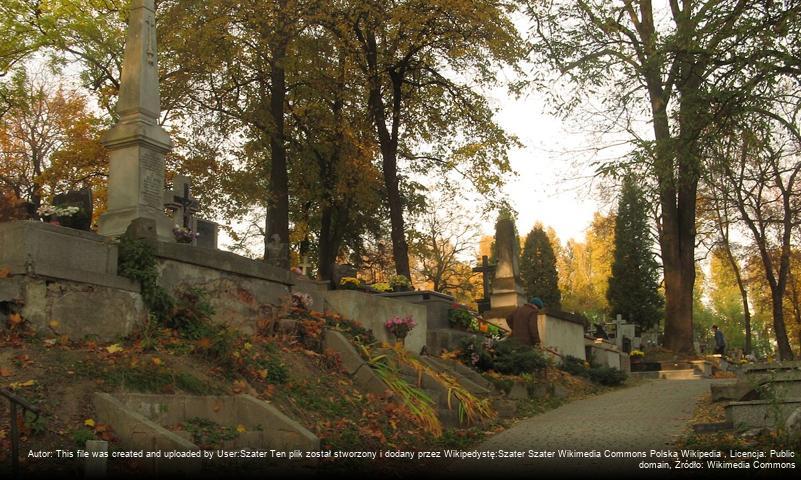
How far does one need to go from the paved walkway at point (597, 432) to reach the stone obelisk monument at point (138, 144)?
5.56m

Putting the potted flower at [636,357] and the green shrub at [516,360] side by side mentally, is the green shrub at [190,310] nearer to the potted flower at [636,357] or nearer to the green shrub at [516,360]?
the green shrub at [516,360]

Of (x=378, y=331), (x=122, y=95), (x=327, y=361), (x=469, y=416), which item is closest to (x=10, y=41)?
(x=122, y=95)

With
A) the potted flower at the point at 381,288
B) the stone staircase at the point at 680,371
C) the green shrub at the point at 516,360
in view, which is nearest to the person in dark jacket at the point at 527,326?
the green shrub at the point at 516,360

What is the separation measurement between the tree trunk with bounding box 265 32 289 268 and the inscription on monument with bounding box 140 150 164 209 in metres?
9.92

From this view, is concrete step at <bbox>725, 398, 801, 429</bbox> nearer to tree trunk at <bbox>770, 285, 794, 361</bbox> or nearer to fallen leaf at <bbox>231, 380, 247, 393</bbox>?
fallen leaf at <bbox>231, 380, 247, 393</bbox>

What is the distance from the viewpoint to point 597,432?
31.2 feet

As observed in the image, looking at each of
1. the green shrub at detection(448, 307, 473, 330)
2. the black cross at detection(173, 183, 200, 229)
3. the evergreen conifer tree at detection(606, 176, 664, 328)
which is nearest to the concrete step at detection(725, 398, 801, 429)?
the green shrub at detection(448, 307, 473, 330)

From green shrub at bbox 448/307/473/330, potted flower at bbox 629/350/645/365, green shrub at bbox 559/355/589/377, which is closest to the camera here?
green shrub at bbox 448/307/473/330

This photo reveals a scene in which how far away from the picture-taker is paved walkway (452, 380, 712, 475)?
300 inches

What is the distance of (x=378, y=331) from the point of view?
13867 mm

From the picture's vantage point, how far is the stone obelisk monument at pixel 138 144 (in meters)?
11.4

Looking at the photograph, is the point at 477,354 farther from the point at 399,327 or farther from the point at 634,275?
the point at 634,275

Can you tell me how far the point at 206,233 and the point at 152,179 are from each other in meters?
3.33

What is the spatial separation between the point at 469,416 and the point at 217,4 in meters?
14.2
